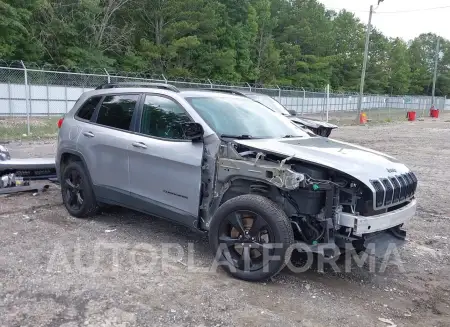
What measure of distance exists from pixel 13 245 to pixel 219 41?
4245 cm

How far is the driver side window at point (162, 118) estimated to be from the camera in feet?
15.7

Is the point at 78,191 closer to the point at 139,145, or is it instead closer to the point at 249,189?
the point at 139,145

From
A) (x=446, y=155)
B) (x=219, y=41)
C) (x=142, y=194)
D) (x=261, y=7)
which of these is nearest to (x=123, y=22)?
(x=219, y=41)

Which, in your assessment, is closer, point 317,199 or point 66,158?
point 317,199

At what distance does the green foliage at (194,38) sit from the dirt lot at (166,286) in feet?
87.6

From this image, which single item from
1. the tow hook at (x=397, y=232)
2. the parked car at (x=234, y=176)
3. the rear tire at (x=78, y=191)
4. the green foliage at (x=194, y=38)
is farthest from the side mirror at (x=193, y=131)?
the green foliage at (x=194, y=38)

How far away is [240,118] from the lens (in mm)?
4980

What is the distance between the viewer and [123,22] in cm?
3956

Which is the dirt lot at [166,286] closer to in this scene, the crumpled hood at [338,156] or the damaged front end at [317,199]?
the damaged front end at [317,199]

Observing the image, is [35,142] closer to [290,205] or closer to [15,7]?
[290,205]

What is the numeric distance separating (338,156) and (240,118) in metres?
1.24

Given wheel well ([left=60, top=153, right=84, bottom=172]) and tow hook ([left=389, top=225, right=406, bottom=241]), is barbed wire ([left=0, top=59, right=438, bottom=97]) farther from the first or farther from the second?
tow hook ([left=389, top=225, right=406, bottom=241])

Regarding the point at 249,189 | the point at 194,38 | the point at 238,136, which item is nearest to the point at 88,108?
the point at 238,136

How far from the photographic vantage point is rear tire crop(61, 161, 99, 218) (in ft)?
18.5
